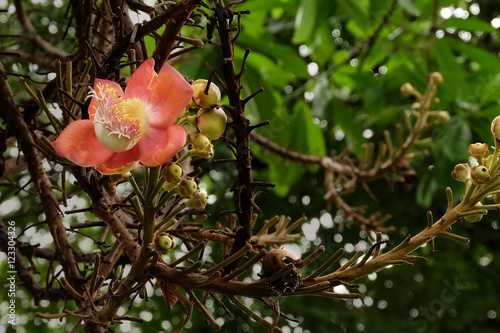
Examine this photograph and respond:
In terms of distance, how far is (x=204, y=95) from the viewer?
0.25 meters

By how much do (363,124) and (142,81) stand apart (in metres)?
1.26

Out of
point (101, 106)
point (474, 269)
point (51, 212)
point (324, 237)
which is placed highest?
point (101, 106)

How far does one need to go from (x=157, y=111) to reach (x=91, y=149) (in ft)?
0.12

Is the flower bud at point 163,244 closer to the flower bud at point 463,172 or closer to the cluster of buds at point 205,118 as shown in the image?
the cluster of buds at point 205,118

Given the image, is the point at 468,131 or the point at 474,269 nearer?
the point at 468,131

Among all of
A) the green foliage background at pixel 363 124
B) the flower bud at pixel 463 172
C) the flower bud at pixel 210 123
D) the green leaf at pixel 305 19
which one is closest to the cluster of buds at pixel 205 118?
the flower bud at pixel 210 123

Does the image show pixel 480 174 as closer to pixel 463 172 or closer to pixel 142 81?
pixel 463 172

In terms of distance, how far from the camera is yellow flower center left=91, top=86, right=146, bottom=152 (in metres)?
0.24

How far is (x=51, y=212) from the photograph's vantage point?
1.26 feet

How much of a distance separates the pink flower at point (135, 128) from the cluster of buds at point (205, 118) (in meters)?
0.01

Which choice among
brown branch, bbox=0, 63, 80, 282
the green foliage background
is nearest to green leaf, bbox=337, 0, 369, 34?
the green foliage background

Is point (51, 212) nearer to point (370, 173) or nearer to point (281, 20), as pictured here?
point (370, 173)

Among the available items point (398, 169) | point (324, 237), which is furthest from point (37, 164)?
point (324, 237)

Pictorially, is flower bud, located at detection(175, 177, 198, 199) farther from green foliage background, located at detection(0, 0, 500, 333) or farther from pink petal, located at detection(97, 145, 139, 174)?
green foliage background, located at detection(0, 0, 500, 333)
